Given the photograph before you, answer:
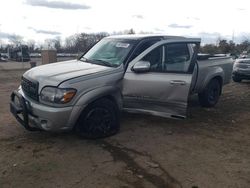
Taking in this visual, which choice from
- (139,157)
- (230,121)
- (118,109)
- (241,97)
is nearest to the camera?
(139,157)

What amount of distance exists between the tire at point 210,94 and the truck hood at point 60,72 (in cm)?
334

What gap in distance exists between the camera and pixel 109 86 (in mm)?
5879

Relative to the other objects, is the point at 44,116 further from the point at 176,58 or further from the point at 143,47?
the point at 176,58

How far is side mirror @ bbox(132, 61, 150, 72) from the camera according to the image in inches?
239

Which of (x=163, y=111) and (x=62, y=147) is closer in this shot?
(x=62, y=147)

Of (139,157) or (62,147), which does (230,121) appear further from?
(62,147)

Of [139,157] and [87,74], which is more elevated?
[87,74]

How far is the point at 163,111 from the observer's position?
251 inches

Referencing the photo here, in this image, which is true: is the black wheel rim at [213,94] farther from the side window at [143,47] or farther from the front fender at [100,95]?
the front fender at [100,95]

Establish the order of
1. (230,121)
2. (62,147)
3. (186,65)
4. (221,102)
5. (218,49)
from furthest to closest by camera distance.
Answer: (218,49) → (221,102) → (230,121) → (186,65) → (62,147)

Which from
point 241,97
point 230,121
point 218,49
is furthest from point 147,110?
point 218,49

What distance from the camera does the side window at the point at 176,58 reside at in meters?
6.46

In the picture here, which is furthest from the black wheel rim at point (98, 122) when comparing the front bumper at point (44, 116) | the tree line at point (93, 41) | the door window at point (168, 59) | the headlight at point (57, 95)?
the tree line at point (93, 41)

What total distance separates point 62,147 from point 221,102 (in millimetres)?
5582
